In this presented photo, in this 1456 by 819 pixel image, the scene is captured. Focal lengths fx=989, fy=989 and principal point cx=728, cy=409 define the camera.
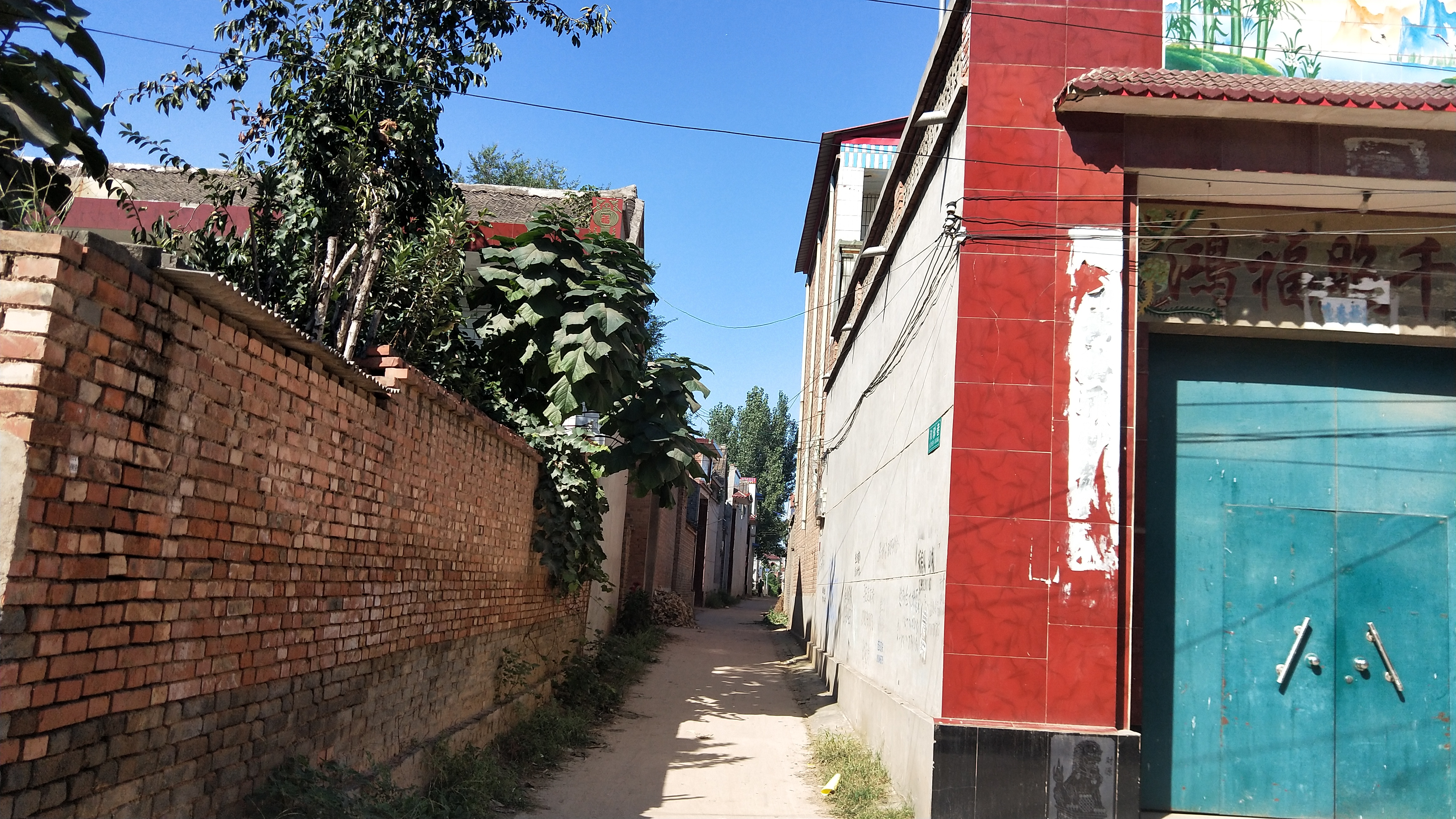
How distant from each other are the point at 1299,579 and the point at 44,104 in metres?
7.75

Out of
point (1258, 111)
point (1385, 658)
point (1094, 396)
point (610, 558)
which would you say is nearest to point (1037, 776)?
point (1094, 396)

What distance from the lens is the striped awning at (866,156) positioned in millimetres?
20922

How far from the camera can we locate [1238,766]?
6.74m

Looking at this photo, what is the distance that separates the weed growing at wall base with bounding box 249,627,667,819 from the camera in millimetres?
4445

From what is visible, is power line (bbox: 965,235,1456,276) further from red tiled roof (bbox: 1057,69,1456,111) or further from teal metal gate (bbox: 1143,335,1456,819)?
red tiled roof (bbox: 1057,69,1456,111)

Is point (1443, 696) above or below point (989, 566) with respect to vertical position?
below

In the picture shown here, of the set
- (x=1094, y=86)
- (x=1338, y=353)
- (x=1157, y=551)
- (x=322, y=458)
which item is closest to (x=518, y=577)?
(x=322, y=458)

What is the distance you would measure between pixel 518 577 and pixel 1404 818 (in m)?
7.19

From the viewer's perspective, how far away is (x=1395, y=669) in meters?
6.75

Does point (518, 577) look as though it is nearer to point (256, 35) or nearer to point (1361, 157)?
point (256, 35)

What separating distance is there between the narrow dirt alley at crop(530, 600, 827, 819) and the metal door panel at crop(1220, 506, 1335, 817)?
3.01m

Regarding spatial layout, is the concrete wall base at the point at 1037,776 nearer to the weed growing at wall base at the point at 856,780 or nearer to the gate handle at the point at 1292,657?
the weed growing at wall base at the point at 856,780

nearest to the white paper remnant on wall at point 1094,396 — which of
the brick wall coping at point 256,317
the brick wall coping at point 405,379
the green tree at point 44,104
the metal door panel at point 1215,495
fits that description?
the metal door panel at point 1215,495

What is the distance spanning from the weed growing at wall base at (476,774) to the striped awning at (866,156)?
40.4 feet
